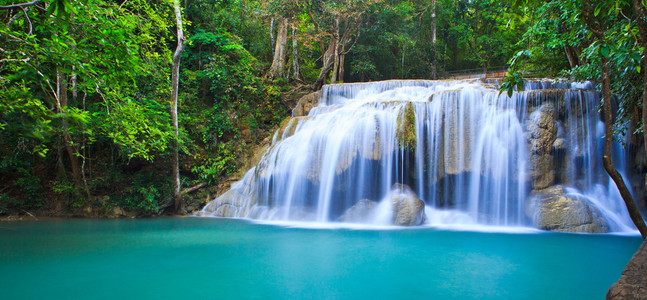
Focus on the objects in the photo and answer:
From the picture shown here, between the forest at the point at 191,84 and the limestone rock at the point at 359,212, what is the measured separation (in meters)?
4.94

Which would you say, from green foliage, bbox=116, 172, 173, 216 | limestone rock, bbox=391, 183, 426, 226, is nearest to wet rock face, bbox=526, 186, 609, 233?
limestone rock, bbox=391, 183, 426, 226

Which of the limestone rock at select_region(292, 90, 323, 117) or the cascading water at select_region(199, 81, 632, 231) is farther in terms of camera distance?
the limestone rock at select_region(292, 90, 323, 117)

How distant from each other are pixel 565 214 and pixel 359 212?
488 cm

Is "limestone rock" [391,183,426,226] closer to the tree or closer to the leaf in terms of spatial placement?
the tree

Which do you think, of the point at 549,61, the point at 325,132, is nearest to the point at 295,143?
the point at 325,132

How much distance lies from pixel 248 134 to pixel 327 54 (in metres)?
6.31

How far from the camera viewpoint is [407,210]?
30.2ft

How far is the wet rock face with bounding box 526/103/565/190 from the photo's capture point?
9133 mm

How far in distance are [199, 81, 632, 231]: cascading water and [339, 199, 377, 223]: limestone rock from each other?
0.10ft

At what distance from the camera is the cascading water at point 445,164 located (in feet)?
30.4

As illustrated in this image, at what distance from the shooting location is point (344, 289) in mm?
4449

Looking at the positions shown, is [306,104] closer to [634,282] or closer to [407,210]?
[407,210]

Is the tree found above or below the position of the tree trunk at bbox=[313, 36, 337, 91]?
below

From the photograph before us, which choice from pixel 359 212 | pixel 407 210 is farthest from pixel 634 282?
pixel 359 212
